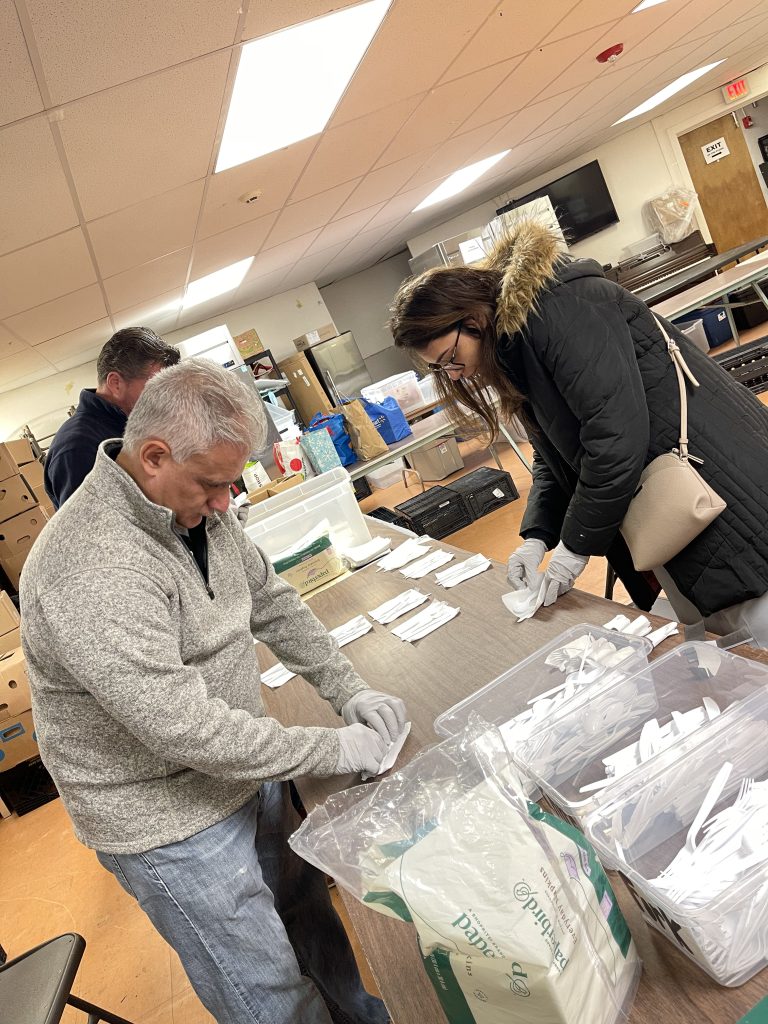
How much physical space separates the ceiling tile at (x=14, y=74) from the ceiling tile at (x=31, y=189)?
0.10m

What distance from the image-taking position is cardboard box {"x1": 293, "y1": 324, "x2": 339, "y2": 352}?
1016 cm

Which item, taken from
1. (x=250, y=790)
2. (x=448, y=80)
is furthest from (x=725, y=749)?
(x=448, y=80)

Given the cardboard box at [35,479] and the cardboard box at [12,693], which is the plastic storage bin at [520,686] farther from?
the cardboard box at [35,479]

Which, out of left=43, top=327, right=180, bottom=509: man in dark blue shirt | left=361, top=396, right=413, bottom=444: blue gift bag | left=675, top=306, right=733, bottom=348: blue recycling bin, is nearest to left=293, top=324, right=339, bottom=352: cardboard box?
left=675, top=306, right=733, bottom=348: blue recycling bin

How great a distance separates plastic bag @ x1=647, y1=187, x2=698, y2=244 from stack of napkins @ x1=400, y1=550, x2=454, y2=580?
1035 cm

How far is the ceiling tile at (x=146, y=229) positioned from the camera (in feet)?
12.6

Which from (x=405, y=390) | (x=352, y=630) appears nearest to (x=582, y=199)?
(x=405, y=390)

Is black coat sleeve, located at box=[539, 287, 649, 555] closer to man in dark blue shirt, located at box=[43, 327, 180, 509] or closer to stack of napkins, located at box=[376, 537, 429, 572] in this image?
stack of napkins, located at box=[376, 537, 429, 572]

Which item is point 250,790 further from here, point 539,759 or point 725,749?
point 725,749

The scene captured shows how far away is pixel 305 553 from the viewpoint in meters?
2.63

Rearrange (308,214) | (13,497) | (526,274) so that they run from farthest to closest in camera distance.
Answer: (308,214)
(13,497)
(526,274)

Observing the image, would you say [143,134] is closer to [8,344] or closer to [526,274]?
[526,274]

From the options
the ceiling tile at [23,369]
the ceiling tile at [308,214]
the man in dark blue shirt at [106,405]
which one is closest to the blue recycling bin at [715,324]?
the ceiling tile at [308,214]

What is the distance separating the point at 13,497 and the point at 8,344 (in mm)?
1229
